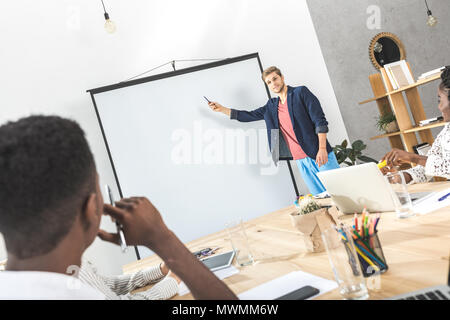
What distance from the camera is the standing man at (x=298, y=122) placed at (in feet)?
10.9

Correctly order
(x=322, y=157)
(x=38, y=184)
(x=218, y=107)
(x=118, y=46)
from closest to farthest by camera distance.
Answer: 1. (x=38, y=184)
2. (x=322, y=157)
3. (x=218, y=107)
4. (x=118, y=46)

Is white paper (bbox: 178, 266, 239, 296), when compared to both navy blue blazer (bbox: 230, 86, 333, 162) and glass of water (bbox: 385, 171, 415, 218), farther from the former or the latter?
navy blue blazer (bbox: 230, 86, 333, 162)

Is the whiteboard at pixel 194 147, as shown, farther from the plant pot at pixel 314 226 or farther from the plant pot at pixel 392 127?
the plant pot at pixel 314 226

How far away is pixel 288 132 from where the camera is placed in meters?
3.54

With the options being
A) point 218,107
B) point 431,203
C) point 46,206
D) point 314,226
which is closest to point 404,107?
point 218,107

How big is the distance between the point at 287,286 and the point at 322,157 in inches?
94.9

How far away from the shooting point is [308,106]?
334 centimetres

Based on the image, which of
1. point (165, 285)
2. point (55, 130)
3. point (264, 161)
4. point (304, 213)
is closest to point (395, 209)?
point (304, 213)

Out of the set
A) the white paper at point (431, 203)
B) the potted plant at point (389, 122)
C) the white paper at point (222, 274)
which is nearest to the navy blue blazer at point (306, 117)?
the potted plant at point (389, 122)

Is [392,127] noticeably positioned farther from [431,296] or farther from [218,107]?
[431,296]

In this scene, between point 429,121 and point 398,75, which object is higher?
point 398,75

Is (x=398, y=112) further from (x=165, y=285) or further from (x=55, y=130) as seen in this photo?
(x=55, y=130)

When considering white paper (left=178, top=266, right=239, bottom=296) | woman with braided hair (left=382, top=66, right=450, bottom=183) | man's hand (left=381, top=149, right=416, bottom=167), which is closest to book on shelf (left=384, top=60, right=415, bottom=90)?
woman with braided hair (left=382, top=66, right=450, bottom=183)

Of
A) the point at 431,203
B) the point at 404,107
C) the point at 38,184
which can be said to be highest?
the point at 38,184
